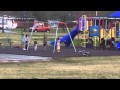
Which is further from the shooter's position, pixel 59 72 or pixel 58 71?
pixel 58 71
